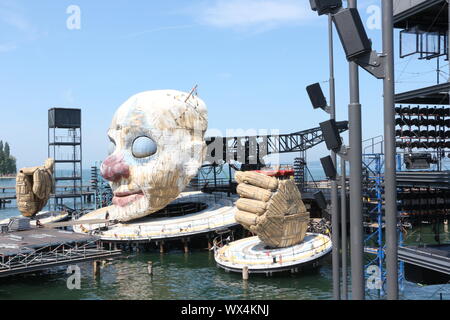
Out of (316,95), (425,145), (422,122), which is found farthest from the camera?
(425,145)

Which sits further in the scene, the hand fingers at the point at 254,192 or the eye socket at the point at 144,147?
the eye socket at the point at 144,147

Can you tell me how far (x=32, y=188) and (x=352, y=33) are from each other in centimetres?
5007

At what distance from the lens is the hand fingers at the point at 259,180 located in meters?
32.7

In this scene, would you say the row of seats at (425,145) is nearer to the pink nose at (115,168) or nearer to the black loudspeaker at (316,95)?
the black loudspeaker at (316,95)

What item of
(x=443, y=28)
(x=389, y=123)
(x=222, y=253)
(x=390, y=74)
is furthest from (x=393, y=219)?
(x=222, y=253)

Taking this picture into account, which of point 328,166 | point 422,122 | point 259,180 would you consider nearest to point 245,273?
point 259,180

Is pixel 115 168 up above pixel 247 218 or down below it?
above

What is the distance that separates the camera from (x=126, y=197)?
46250mm

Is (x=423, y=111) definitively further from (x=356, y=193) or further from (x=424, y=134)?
(x=356, y=193)

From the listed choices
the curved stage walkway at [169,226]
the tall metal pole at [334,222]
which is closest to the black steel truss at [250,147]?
the curved stage walkway at [169,226]

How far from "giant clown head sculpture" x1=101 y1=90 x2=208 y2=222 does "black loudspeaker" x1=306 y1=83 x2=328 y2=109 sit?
3382 centimetres

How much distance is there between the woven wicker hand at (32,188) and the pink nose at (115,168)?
9.05 meters

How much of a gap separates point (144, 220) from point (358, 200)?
139ft
